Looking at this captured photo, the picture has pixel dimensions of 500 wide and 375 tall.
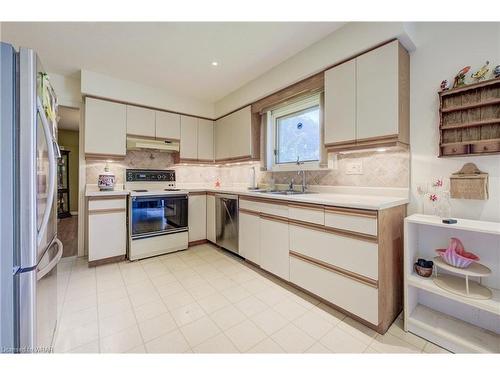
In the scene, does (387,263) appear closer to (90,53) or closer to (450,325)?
(450,325)

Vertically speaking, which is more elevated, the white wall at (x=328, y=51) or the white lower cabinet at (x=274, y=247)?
the white wall at (x=328, y=51)

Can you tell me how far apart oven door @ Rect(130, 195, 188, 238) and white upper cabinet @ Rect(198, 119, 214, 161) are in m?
0.93

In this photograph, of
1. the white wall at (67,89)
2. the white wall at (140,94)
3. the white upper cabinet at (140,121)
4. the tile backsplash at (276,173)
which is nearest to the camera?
the tile backsplash at (276,173)

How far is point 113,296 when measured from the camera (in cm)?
194

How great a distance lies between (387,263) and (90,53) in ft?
11.2

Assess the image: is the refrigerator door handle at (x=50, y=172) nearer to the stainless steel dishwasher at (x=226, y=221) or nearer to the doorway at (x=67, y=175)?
the stainless steel dishwasher at (x=226, y=221)

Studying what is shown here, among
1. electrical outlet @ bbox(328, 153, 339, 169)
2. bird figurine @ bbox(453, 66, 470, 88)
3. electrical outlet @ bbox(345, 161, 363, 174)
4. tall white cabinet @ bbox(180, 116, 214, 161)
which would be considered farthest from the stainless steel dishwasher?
bird figurine @ bbox(453, 66, 470, 88)

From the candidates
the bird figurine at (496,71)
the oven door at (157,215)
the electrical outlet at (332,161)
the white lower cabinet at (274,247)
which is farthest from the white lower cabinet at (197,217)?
the bird figurine at (496,71)

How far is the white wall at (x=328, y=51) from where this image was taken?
1.63 meters

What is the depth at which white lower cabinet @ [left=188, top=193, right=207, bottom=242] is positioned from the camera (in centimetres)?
327

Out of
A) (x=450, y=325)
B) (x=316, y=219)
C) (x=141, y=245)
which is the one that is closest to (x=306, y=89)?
(x=316, y=219)

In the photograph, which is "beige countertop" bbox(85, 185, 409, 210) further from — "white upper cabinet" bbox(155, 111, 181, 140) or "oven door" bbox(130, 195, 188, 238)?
"white upper cabinet" bbox(155, 111, 181, 140)

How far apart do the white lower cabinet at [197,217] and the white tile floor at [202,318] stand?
2.97 ft

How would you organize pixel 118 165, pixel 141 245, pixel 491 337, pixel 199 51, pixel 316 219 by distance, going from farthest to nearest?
pixel 118 165
pixel 141 245
pixel 199 51
pixel 316 219
pixel 491 337
